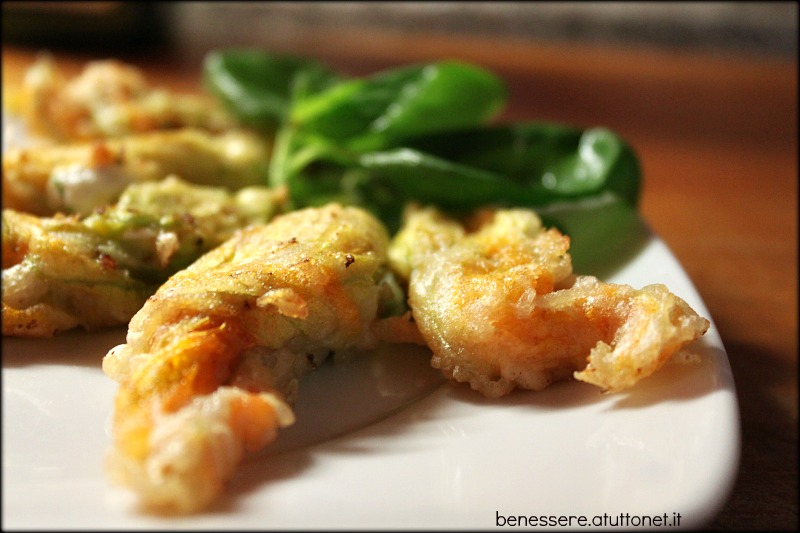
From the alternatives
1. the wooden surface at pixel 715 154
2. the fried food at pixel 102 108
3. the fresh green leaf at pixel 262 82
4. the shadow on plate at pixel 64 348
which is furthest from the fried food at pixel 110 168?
the wooden surface at pixel 715 154

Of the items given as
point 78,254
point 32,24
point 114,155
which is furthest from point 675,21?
point 78,254

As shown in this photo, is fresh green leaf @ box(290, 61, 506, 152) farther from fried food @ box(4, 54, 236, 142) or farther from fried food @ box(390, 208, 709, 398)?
fried food @ box(390, 208, 709, 398)

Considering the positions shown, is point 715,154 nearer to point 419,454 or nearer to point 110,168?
point 110,168

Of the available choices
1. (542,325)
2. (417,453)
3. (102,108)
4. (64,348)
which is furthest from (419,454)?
(102,108)

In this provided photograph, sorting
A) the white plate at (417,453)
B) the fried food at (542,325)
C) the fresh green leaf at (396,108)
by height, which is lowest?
the white plate at (417,453)

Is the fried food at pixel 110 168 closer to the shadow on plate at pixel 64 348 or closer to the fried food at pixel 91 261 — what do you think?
the fried food at pixel 91 261
